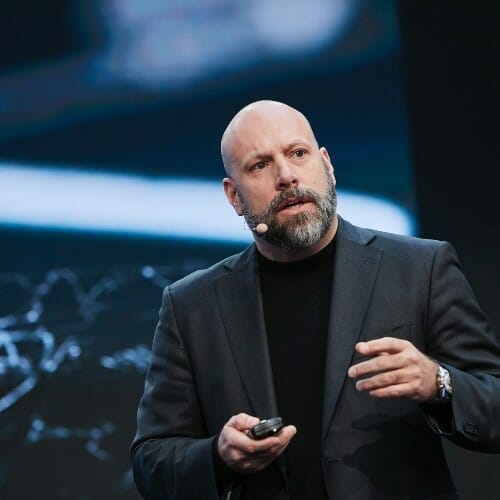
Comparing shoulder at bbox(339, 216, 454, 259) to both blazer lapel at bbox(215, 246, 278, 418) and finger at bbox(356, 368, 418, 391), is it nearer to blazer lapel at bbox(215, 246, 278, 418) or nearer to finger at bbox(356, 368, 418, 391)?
blazer lapel at bbox(215, 246, 278, 418)

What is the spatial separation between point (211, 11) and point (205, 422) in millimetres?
2046

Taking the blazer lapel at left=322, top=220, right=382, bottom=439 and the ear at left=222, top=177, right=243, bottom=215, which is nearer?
the blazer lapel at left=322, top=220, right=382, bottom=439

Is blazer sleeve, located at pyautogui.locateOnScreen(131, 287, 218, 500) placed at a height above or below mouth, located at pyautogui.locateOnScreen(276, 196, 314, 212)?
below

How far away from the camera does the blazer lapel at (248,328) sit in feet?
6.49

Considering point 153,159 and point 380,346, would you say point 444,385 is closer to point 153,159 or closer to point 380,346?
point 380,346

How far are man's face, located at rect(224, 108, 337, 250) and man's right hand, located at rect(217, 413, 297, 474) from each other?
548mm

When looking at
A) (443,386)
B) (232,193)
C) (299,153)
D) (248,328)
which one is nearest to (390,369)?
(443,386)

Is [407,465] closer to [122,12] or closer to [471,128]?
[471,128]

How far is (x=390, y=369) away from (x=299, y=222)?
0.55 meters

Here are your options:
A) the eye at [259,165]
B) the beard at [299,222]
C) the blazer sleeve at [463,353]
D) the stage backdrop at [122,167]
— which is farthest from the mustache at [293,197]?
the stage backdrop at [122,167]

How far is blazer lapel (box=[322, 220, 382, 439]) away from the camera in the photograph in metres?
1.91

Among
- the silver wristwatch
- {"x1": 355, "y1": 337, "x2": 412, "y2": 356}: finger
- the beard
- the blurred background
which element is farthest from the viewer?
the blurred background

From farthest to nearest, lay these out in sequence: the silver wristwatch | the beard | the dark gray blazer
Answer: the beard → the dark gray blazer → the silver wristwatch

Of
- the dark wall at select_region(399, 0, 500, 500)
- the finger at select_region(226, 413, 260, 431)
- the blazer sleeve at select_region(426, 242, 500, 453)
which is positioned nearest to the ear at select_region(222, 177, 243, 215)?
the blazer sleeve at select_region(426, 242, 500, 453)
